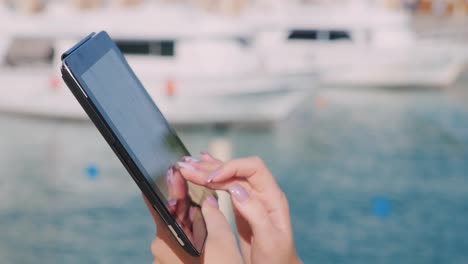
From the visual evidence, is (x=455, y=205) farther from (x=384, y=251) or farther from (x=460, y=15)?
(x=460, y=15)

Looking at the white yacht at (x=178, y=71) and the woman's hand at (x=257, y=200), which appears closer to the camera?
the woman's hand at (x=257, y=200)

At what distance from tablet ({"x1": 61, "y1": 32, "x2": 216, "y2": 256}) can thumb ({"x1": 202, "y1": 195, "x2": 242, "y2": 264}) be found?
22 millimetres

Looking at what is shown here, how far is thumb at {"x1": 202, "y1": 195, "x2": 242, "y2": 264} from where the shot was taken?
1.49 meters

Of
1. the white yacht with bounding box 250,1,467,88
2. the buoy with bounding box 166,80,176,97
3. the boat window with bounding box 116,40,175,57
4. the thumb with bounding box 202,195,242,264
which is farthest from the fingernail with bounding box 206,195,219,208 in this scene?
the white yacht with bounding box 250,1,467,88

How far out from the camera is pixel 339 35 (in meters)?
17.5

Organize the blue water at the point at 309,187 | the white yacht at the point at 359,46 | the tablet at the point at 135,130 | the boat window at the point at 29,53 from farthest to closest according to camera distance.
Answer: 1. the white yacht at the point at 359,46
2. the boat window at the point at 29,53
3. the blue water at the point at 309,187
4. the tablet at the point at 135,130

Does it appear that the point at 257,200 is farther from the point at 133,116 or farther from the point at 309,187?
the point at 309,187

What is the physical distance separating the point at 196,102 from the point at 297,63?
438 cm

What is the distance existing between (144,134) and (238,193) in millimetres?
171

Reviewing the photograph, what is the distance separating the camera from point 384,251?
776 cm

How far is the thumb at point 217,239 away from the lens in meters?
1.49

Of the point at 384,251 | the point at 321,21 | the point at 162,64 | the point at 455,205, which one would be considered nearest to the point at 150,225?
the point at 384,251

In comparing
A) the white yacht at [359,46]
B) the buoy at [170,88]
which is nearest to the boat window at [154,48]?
the buoy at [170,88]

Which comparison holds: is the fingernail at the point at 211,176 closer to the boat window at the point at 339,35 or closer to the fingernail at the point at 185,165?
the fingernail at the point at 185,165
